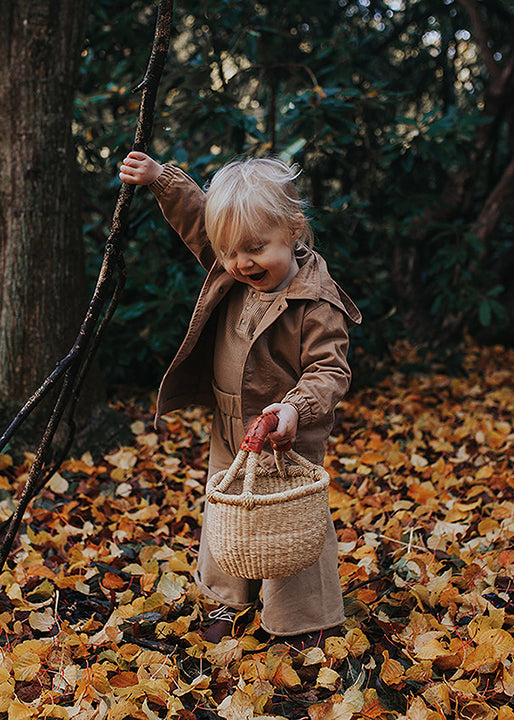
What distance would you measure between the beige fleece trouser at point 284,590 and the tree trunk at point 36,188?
4.87 feet

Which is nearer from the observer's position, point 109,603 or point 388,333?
point 109,603

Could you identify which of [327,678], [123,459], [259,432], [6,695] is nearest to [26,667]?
[6,695]

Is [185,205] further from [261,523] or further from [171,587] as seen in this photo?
[171,587]

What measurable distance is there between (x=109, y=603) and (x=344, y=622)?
0.76 m

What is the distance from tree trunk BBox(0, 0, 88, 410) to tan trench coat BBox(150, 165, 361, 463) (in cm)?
141

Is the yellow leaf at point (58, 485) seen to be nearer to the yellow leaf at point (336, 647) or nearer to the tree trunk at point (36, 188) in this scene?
the tree trunk at point (36, 188)

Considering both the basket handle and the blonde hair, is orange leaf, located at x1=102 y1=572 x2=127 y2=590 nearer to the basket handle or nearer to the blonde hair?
the basket handle

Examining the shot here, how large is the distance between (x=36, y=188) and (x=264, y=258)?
5.99 feet

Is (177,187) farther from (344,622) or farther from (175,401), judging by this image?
(344,622)

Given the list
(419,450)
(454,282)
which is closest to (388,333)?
(454,282)

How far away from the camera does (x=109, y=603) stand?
2115 mm

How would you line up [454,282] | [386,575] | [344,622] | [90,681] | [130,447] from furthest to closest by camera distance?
[454,282]
[130,447]
[386,575]
[344,622]
[90,681]

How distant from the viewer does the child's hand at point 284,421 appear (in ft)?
4.86

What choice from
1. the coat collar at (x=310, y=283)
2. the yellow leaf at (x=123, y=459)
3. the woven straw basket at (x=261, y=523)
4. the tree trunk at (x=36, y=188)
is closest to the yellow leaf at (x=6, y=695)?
the woven straw basket at (x=261, y=523)
